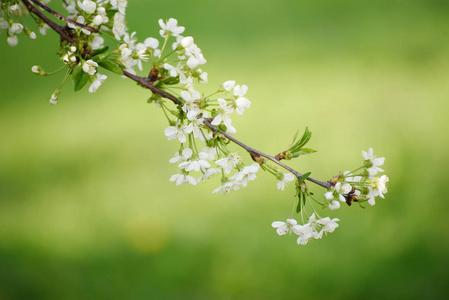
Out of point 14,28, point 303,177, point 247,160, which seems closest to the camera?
point 303,177

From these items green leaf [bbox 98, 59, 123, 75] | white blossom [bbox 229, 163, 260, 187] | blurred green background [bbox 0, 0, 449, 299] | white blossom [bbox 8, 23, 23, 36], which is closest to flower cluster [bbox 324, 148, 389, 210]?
white blossom [bbox 229, 163, 260, 187]

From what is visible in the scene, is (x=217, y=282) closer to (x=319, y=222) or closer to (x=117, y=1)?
(x=319, y=222)

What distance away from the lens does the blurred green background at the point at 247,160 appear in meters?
1.73

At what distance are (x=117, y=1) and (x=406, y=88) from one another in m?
1.81

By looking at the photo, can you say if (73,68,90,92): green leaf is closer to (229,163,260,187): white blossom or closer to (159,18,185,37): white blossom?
(159,18,185,37): white blossom

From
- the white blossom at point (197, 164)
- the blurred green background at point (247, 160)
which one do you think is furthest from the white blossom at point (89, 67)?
the blurred green background at point (247, 160)

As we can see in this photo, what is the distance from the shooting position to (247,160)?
79.5 inches

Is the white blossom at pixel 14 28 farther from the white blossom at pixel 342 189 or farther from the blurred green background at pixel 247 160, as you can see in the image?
the blurred green background at pixel 247 160

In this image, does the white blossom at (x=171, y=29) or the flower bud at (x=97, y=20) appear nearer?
the flower bud at (x=97, y=20)

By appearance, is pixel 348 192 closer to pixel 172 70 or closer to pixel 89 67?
pixel 172 70

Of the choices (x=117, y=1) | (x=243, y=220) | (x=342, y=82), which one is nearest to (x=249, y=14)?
(x=342, y=82)

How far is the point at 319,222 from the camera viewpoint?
2.49 feet

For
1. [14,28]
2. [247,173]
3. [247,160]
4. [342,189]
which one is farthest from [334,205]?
[247,160]

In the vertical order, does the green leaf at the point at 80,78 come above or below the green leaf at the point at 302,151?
above
